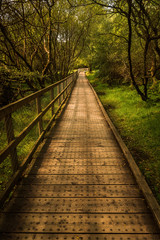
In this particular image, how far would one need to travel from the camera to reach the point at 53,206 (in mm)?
2561

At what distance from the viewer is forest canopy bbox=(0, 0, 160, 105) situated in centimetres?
754

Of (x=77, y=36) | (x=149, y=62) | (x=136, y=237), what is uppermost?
(x=77, y=36)

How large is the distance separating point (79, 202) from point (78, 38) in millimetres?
25899

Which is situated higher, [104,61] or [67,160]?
[104,61]

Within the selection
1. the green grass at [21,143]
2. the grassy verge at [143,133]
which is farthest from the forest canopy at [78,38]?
the grassy verge at [143,133]

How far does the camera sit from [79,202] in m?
2.64

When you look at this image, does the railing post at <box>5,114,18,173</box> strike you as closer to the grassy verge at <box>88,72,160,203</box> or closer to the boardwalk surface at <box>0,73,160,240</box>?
the boardwalk surface at <box>0,73,160,240</box>

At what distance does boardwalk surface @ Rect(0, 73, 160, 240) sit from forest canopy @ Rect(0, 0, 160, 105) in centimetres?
526

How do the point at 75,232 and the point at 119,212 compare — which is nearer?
the point at 75,232

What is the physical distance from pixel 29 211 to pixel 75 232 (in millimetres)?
799

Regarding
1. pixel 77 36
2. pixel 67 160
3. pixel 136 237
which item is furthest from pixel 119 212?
pixel 77 36

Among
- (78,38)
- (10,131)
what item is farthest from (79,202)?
(78,38)

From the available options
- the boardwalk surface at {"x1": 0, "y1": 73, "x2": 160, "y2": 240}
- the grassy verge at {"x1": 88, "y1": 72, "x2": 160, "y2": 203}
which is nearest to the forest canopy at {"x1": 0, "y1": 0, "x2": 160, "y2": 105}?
the grassy verge at {"x1": 88, "y1": 72, "x2": 160, "y2": 203}

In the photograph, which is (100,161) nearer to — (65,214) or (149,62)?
(65,214)
